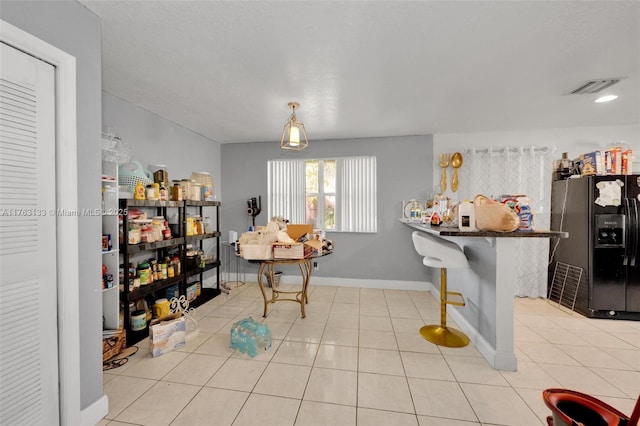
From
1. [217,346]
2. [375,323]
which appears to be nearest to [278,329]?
[217,346]

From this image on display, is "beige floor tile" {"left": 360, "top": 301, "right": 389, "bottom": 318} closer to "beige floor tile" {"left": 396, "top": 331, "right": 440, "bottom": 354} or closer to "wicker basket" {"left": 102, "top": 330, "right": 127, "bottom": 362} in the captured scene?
"beige floor tile" {"left": 396, "top": 331, "right": 440, "bottom": 354}

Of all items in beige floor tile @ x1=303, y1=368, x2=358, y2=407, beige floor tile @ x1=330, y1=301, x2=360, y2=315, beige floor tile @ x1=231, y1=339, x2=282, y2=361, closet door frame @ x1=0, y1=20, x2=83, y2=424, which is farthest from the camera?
beige floor tile @ x1=330, y1=301, x2=360, y2=315

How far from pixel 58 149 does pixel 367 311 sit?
317 cm

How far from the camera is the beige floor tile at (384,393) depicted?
5.45 feet

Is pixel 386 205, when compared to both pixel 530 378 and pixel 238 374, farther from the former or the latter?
pixel 238 374

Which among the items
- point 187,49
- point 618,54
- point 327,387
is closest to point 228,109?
point 187,49

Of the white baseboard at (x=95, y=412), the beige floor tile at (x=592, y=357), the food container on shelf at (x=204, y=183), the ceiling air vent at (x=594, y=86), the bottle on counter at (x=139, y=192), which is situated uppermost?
the ceiling air vent at (x=594, y=86)

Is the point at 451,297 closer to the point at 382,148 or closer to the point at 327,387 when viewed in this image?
the point at 327,387

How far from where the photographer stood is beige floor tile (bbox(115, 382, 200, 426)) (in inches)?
61.3

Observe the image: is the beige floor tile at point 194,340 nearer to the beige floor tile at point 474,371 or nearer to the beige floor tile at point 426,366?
the beige floor tile at point 426,366

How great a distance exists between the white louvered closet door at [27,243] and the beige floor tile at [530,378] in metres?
2.95

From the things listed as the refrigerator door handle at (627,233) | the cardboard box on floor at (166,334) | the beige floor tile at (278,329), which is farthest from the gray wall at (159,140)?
the refrigerator door handle at (627,233)

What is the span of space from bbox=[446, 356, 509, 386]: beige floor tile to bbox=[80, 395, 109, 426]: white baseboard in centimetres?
241

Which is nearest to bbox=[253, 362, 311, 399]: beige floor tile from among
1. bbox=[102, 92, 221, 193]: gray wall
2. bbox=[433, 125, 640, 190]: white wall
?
bbox=[102, 92, 221, 193]: gray wall
